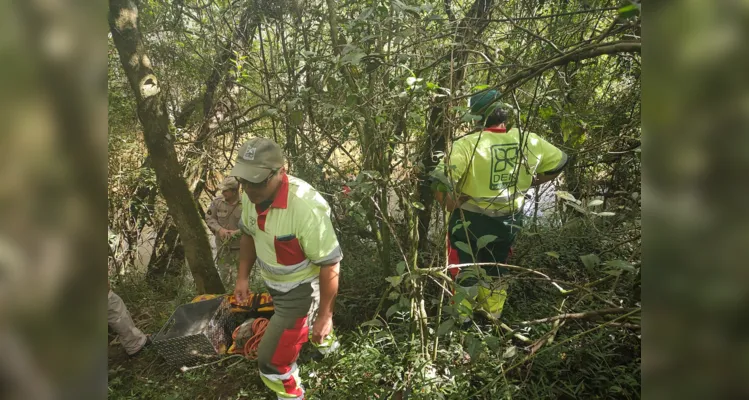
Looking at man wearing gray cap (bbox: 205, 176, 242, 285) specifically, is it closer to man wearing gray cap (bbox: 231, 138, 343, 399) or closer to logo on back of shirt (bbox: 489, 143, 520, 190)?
man wearing gray cap (bbox: 231, 138, 343, 399)

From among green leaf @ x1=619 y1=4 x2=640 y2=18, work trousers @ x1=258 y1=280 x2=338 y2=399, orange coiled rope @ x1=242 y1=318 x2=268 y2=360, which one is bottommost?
orange coiled rope @ x1=242 y1=318 x2=268 y2=360

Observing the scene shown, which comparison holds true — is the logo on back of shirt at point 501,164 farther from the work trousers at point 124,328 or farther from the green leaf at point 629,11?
the work trousers at point 124,328

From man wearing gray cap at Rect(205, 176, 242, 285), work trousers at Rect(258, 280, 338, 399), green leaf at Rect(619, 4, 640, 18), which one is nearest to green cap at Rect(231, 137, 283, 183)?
work trousers at Rect(258, 280, 338, 399)

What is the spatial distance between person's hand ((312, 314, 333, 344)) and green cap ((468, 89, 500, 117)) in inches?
63.3

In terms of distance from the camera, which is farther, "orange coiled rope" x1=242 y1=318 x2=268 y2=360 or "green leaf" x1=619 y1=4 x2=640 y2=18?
"orange coiled rope" x1=242 y1=318 x2=268 y2=360

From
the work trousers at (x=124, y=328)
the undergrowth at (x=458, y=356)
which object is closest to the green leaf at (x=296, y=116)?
the undergrowth at (x=458, y=356)

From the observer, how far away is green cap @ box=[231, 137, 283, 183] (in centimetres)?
248

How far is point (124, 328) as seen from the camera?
3.56 m

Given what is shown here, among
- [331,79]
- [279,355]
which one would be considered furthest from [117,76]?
[279,355]
